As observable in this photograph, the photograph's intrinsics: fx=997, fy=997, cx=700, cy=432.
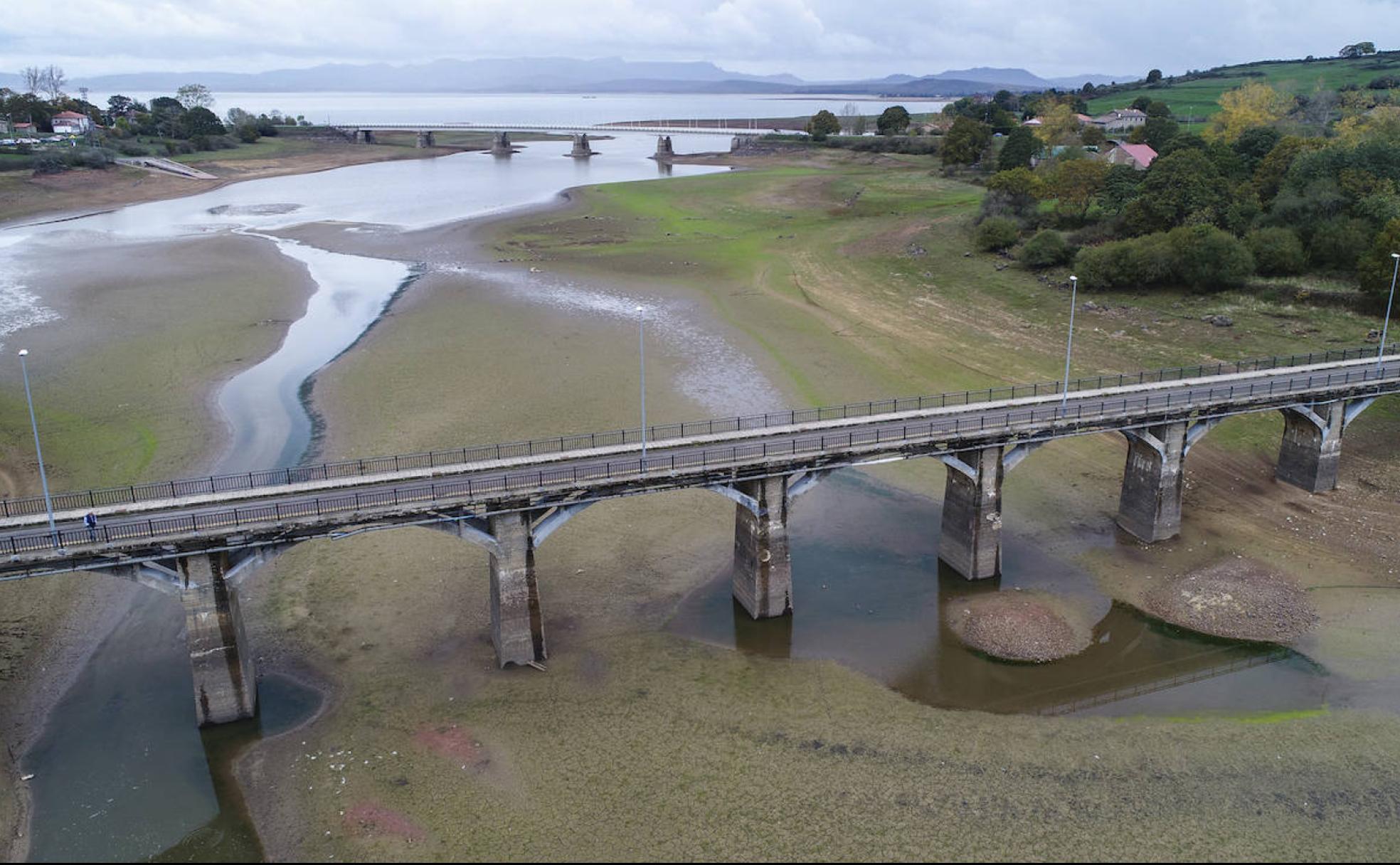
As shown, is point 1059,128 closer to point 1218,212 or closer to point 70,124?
point 1218,212

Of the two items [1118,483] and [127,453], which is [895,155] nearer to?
[1118,483]

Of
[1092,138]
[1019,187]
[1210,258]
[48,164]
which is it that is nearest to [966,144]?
[1092,138]

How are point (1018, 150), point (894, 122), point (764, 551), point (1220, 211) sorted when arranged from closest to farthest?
1. point (764, 551)
2. point (1220, 211)
3. point (1018, 150)
4. point (894, 122)

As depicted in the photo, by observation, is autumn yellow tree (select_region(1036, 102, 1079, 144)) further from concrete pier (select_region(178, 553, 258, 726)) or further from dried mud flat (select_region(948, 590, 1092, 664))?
concrete pier (select_region(178, 553, 258, 726))

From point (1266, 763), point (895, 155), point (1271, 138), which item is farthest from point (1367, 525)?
point (895, 155)

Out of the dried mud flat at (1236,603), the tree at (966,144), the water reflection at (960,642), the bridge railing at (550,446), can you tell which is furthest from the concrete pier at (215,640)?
the tree at (966,144)

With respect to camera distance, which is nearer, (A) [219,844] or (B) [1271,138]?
(A) [219,844]

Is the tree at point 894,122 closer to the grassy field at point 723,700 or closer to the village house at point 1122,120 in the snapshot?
the village house at point 1122,120

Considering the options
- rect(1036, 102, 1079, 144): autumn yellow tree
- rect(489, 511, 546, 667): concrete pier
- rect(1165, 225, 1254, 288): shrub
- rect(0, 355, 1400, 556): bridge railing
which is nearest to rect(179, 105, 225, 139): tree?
rect(1036, 102, 1079, 144): autumn yellow tree
